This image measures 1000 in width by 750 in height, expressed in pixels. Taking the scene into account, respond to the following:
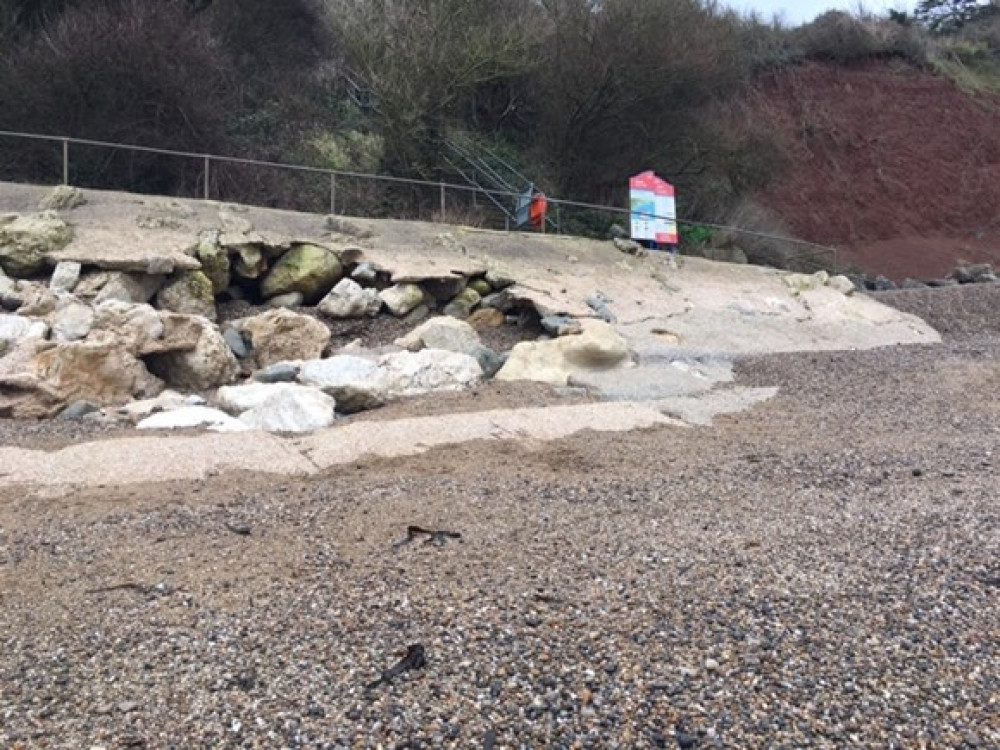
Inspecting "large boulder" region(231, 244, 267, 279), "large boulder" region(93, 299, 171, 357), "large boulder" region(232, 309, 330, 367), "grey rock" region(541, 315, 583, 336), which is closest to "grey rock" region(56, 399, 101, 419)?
"large boulder" region(93, 299, 171, 357)

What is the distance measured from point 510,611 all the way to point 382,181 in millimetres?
14887

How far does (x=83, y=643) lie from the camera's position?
327cm

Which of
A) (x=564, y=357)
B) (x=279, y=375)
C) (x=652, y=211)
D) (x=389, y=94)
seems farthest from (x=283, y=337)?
(x=652, y=211)

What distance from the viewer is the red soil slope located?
3081 centimetres

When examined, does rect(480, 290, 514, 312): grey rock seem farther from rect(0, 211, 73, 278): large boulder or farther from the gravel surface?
the gravel surface

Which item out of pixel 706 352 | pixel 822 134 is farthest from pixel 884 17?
pixel 706 352

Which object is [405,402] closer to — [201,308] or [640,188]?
[201,308]

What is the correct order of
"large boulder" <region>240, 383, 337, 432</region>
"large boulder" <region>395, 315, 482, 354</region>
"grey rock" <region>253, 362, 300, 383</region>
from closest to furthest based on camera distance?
1. "large boulder" <region>240, 383, 337, 432</region>
2. "grey rock" <region>253, 362, 300, 383</region>
3. "large boulder" <region>395, 315, 482, 354</region>

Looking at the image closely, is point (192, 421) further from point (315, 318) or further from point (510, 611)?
point (510, 611)

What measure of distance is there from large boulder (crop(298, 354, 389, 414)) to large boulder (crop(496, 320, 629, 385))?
147cm

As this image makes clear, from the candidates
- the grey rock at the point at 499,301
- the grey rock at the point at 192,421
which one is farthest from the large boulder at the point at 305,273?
the grey rock at the point at 192,421

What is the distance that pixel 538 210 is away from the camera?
53.5ft

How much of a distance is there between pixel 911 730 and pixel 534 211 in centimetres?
1437

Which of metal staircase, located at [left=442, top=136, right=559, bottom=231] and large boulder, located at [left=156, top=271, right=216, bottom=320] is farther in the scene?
metal staircase, located at [left=442, top=136, right=559, bottom=231]
